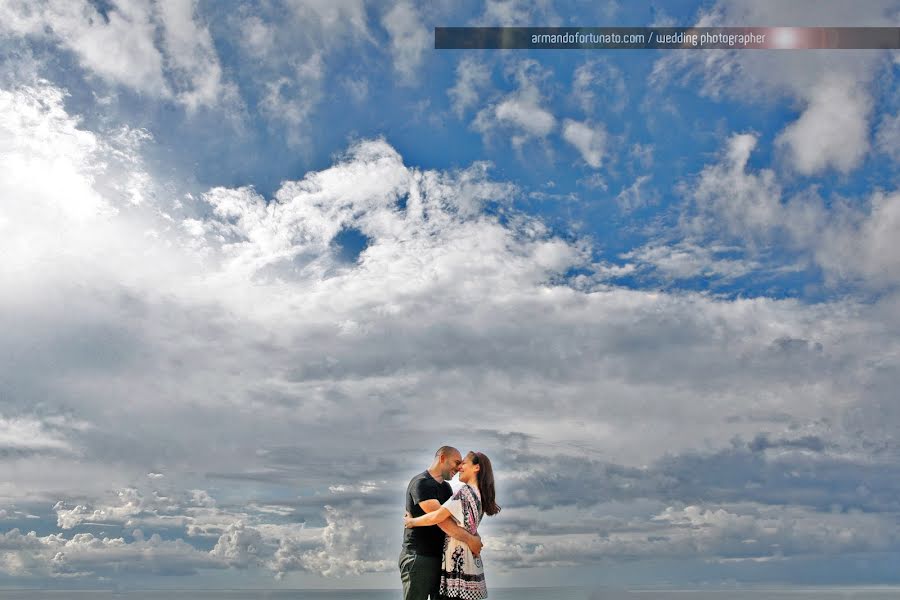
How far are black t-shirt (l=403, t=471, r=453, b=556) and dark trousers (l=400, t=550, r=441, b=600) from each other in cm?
7

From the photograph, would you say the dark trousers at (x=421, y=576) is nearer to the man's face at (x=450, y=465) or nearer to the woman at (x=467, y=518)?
the woman at (x=467, y=518)

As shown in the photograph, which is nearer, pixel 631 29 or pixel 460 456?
pixel 460 456

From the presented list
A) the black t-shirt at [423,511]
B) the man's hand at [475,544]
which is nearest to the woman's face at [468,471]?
the black t-shirt at [423,511]

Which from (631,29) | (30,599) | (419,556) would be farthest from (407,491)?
(30,599)

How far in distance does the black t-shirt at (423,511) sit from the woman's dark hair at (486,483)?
0.48m

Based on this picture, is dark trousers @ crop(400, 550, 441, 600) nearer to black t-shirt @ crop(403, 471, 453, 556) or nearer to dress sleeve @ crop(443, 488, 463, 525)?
black t-shirt @ crop(403, 471, 453, 556)

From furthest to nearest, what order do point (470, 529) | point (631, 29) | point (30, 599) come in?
1. point (30, 599)
2. point (631, 29)
3. point (470, 529)

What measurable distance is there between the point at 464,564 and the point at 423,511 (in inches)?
25.9

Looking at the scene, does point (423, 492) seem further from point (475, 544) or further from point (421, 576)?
point (421, 576)

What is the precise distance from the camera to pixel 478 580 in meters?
7.71

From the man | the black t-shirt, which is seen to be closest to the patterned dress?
the man

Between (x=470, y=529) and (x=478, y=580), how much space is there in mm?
595

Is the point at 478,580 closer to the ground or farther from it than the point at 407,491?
closer to the ground

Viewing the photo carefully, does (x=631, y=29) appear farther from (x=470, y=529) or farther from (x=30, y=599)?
(x=30, y=599)
